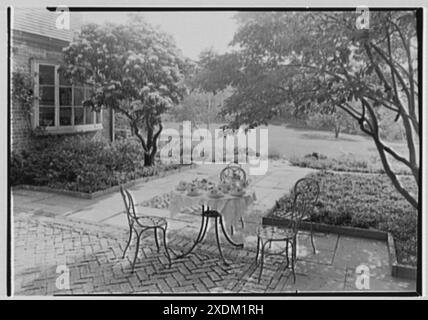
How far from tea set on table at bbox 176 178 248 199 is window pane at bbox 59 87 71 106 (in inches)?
182

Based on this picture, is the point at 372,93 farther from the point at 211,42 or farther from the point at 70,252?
the point at 70,252

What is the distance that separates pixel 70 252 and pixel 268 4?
3161 millimetres

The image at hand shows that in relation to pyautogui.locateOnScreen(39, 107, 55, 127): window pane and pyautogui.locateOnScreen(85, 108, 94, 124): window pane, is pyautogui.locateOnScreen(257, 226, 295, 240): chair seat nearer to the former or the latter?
pyautogui.locateOnScreen(39, 107, 55, 127): window pane

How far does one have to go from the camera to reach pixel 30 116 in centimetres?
751

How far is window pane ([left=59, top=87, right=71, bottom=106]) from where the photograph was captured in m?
8.12

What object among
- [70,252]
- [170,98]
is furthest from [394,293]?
[170,98]

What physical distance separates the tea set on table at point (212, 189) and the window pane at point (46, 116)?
4.29m

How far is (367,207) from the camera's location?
5.75 meters

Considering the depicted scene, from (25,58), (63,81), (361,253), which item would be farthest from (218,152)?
(25,58)

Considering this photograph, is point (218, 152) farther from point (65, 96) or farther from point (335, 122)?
point (65, 96)

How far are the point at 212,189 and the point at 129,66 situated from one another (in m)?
3.92

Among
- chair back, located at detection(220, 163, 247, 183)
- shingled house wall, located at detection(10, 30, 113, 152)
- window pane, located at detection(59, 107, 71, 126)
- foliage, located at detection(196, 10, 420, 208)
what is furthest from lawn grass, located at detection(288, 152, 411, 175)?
shingled house wall, located at detection(10, 30, 113, 152)

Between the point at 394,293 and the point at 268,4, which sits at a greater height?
the point at 268,4
